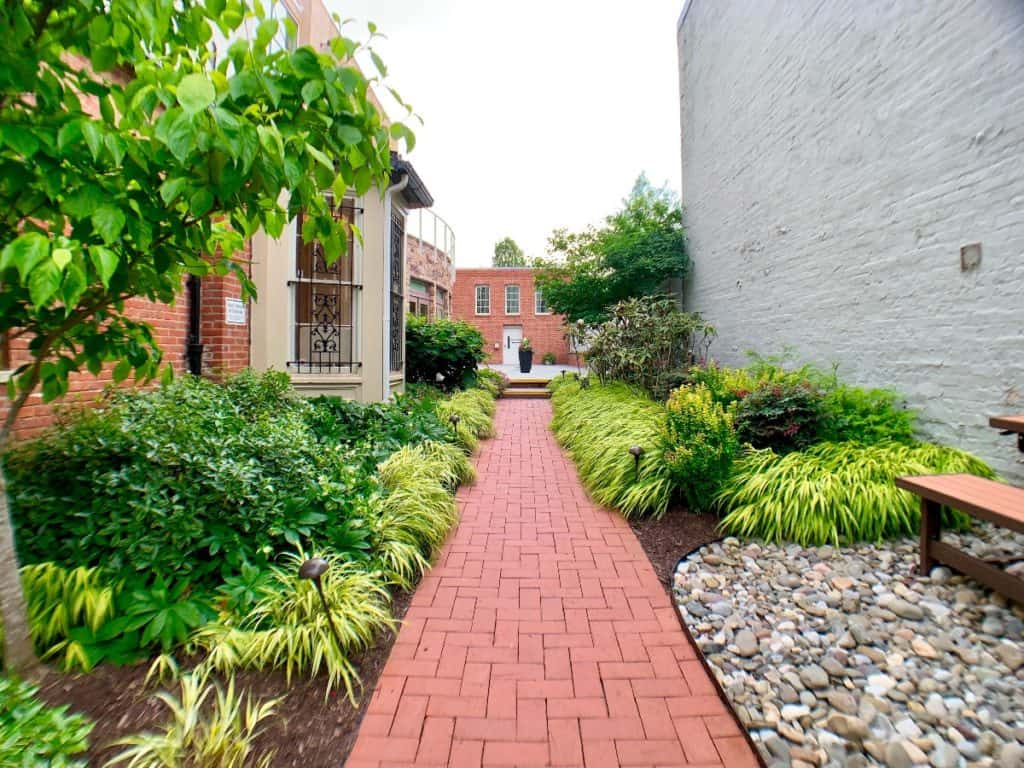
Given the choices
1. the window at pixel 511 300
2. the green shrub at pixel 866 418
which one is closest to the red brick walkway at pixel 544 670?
the green shrub at pixel 866 418

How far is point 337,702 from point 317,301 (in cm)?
544

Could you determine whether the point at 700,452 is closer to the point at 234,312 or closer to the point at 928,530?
the point at 928,530

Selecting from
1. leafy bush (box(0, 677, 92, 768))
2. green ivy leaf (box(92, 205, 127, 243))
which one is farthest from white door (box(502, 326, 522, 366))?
green ivy leaf (box(92, 205, 127, 243))

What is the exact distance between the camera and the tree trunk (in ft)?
5.88

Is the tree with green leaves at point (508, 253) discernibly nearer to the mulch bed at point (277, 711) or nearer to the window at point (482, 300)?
the window at point (482, 300)

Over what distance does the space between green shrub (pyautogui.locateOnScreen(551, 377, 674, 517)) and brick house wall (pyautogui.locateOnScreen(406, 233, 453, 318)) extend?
8614 mm

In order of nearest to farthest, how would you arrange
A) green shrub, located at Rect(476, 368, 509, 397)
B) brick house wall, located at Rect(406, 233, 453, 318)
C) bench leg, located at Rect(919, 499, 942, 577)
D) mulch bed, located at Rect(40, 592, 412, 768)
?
1. mulch bed, located at Rect(40, 592, 412, 768)
2. bench leg, located at Rect(919, 499, 942, 577)
3. green shrub, located at Rect(476, 368, 509, 397)
4. brick house wall, located at Rect(406, 233, 453, 318)

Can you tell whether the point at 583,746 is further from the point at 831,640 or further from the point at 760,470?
the point at 760,470

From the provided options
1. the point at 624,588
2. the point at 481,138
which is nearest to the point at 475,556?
the point at 624,588

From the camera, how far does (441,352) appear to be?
970 centimetres

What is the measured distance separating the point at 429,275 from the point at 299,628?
14797 mm

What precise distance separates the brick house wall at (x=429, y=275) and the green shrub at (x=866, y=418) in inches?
451

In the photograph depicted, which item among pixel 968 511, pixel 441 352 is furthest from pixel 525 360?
pixel 968 511

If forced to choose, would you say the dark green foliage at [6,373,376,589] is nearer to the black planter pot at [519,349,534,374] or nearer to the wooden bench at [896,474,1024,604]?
the wooden bench at [896,474,1024,604]
